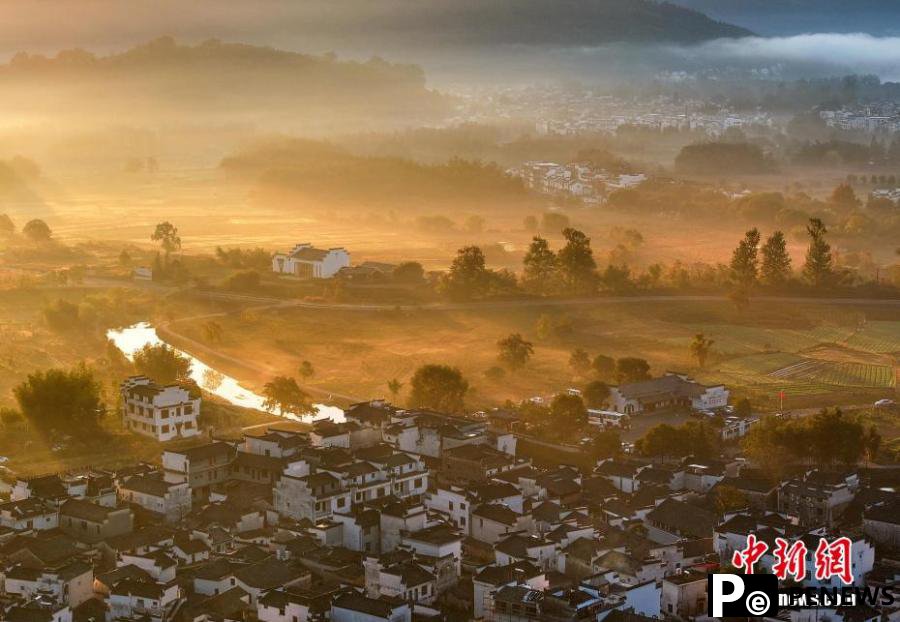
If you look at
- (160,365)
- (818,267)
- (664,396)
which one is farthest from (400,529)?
(818,267)

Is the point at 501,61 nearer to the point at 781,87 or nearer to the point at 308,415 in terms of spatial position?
the point at 781,87

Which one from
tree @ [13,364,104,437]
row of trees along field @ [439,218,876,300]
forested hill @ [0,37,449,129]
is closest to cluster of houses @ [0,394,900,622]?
tree @ [13,364,104,437]

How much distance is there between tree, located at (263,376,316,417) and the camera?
19.7 meters

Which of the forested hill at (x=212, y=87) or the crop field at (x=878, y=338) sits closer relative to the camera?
the crop field at (x=878, y=338)

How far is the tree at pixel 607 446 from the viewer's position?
57.9 ft

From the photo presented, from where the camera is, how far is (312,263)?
3050 cm

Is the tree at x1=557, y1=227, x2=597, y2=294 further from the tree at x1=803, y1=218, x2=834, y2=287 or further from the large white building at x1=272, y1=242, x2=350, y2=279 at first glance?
the large white building at x1=272, y1=242, x2=350, y2=279

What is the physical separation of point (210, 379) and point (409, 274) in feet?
26.3

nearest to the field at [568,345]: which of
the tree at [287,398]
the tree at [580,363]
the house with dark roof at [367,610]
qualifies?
the tree at [580,363]

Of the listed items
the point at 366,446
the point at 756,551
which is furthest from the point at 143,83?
the point at 756,551

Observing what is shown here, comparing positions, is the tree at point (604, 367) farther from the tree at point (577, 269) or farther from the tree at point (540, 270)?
the tree at point (540, 270)

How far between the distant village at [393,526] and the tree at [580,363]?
4216 millimetres

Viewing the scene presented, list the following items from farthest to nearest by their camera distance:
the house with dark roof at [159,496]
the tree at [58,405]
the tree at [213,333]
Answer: the tree at [213,333]
the tree at [58,405]
the house with dark roof at [159,496]

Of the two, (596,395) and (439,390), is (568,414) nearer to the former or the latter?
(596,395)
